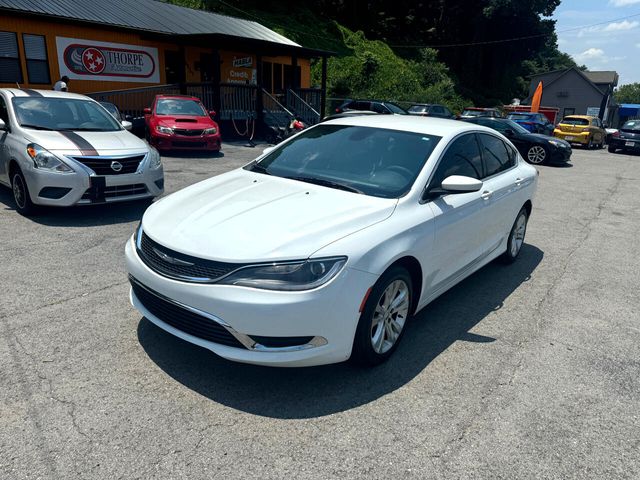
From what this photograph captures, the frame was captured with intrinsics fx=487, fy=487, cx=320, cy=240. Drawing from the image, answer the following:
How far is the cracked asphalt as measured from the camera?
250cm

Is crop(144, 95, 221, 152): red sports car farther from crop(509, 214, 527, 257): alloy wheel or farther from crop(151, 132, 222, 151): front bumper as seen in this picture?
crop(509, 214, 527, 257): alloy wheel

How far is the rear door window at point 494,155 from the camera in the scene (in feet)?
15.7

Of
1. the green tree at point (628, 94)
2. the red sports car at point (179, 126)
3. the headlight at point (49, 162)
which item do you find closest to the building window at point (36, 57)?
the red sports car at point (179, 126)

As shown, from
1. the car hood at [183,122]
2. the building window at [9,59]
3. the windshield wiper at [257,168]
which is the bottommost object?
the car hood at [183,122]

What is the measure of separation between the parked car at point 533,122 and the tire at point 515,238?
19.6 meters

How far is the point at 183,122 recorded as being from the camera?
13023mm

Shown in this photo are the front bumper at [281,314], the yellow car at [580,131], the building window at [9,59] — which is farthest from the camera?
the yellow car at [580,131]

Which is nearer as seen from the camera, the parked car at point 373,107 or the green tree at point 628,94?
the parked car at point 373,107

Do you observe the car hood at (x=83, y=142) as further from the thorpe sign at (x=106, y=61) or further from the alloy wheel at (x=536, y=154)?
the alloy wheel at (x=536, y=154)

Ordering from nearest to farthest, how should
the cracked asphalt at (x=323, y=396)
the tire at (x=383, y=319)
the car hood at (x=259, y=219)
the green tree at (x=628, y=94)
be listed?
the cracked asphalt at (x=323, y=396) < the car hood at (x=259, y=219) < the tire at (x=383, y=319) < the green tree at (x=628, y=94)

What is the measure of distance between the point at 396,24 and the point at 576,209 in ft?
162

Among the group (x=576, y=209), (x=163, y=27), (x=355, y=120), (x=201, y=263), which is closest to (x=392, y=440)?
(x=201, y=263)

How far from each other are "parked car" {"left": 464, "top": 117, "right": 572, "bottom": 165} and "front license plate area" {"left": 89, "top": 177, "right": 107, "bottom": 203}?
1252cm

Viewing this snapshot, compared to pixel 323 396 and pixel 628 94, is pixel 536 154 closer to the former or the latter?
pixel 323 396
